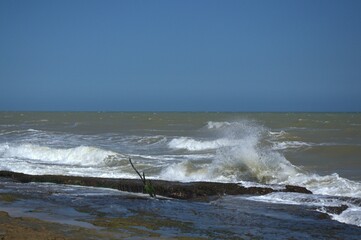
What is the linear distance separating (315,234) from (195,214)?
242 cm

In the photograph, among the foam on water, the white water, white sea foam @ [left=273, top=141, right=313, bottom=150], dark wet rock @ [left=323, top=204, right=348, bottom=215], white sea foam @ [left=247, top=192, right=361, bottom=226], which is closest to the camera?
white sea foam @ [left=247, top=192, right=361, bottom=226]

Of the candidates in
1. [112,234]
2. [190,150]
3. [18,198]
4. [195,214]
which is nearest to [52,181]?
[18,198]

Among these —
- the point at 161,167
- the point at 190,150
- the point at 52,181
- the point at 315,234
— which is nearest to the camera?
the point at 315,234

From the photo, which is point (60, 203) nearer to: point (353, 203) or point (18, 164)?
point (353, 203)

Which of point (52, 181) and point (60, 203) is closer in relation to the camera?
point (60, 203)

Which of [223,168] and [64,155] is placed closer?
[223,168]

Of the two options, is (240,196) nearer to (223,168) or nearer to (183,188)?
(183,188)

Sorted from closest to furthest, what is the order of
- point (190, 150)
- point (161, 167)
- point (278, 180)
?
point (278, 180) → point (161, 167) → point (190, 150)

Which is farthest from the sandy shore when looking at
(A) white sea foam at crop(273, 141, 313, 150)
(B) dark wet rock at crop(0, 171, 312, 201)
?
(A) white sea foam at crop(273, 141, 313, 150)

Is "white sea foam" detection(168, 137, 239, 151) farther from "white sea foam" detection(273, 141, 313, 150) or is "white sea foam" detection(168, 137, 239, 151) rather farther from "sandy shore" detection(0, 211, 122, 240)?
"sandy shore" detection(0, 211, 122, 240)

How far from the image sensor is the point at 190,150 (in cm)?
2616

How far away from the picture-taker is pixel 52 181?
41.7 feet

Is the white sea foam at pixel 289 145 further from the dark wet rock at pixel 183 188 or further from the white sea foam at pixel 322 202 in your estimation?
the white sea foam at pixel 322 202

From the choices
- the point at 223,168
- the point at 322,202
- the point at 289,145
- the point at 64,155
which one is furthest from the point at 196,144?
the point at 322,202
